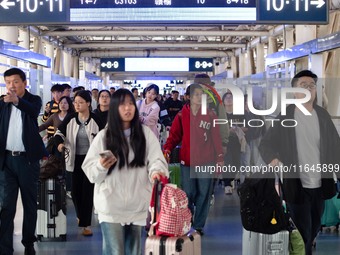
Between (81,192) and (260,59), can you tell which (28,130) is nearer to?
(81,192)

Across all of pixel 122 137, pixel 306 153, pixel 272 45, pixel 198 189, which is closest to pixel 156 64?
pixel 272 45

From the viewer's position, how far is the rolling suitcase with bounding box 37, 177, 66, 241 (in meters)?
7.35

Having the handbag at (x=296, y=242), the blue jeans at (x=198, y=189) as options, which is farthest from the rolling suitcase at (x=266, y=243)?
the blue jeans at (x=198, y=189)

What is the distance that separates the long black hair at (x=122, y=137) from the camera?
178 inches

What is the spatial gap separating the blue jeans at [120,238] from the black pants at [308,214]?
4.98 ft

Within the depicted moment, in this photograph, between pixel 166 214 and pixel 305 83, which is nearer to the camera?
pixel 166 214

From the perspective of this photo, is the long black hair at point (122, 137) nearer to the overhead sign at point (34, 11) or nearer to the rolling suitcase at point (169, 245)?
the rolling suitcase at point (169, 245)

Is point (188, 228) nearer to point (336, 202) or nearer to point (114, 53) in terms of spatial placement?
point (336, 202)

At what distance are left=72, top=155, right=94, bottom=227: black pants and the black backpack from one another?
2562 millimetres

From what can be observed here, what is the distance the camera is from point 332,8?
14836 millimetres

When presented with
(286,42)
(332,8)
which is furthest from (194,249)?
(286,42)

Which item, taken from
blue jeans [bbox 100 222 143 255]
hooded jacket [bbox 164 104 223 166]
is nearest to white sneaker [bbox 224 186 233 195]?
hooded jacket [bbox 164 104 223 166]

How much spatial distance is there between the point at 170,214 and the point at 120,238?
42 cm

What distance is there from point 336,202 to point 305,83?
2491 mm
